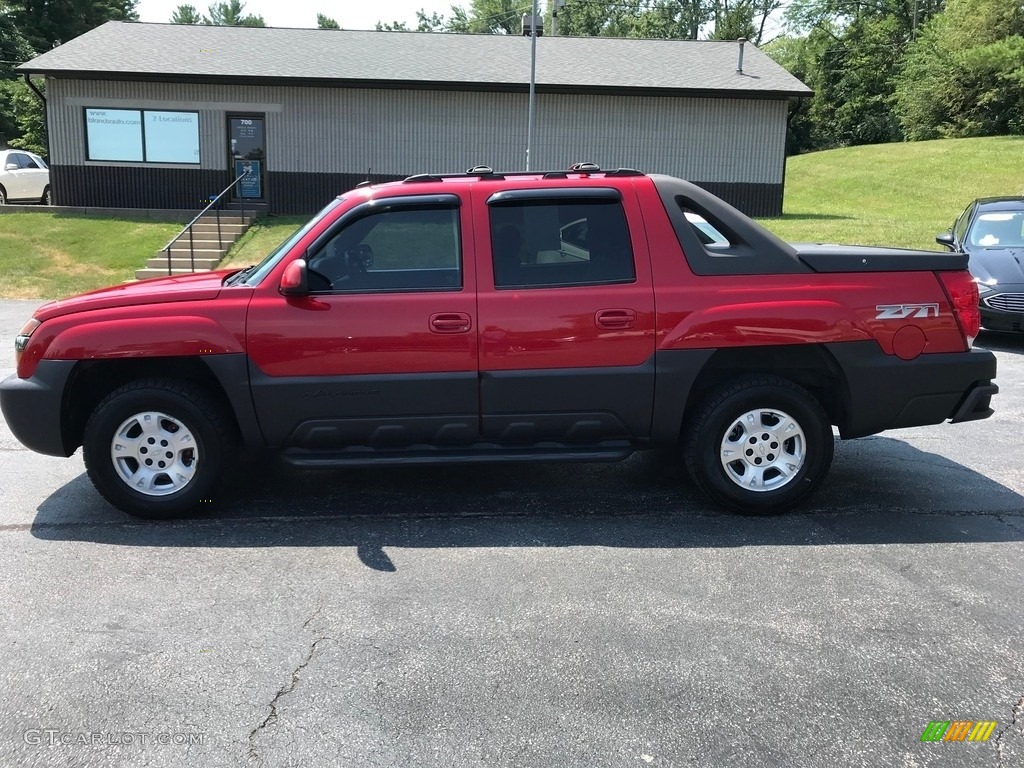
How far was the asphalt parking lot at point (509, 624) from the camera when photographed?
2.85 m

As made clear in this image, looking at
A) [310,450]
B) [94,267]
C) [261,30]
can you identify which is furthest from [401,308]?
[261,30]

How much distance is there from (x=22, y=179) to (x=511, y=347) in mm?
23163

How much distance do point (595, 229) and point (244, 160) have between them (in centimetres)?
1985

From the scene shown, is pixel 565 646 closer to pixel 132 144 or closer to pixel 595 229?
pixel 595 229

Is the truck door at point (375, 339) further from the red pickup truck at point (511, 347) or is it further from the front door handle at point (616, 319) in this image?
the front door handle at point (616, 319)

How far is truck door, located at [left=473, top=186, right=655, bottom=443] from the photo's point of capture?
4633mm

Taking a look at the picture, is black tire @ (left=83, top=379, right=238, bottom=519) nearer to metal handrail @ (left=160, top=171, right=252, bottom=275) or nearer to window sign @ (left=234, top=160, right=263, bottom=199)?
metal handrail @ (left=160, top=171, right=252, bottom=275)

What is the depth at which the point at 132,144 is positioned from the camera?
22172 mm

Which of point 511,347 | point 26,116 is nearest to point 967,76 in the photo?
point 26,116

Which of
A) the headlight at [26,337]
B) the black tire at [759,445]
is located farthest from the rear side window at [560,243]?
the headlight at [26,337]

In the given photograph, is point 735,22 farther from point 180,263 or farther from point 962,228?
point 962,228

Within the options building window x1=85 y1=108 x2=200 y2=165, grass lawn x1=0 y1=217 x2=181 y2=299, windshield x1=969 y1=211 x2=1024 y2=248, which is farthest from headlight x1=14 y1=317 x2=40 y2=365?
building window x1=85 y1=108 x2=200 y2=165

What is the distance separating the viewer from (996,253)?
10.3 m

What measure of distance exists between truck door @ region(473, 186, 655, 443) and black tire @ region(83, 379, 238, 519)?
1.51 metres
